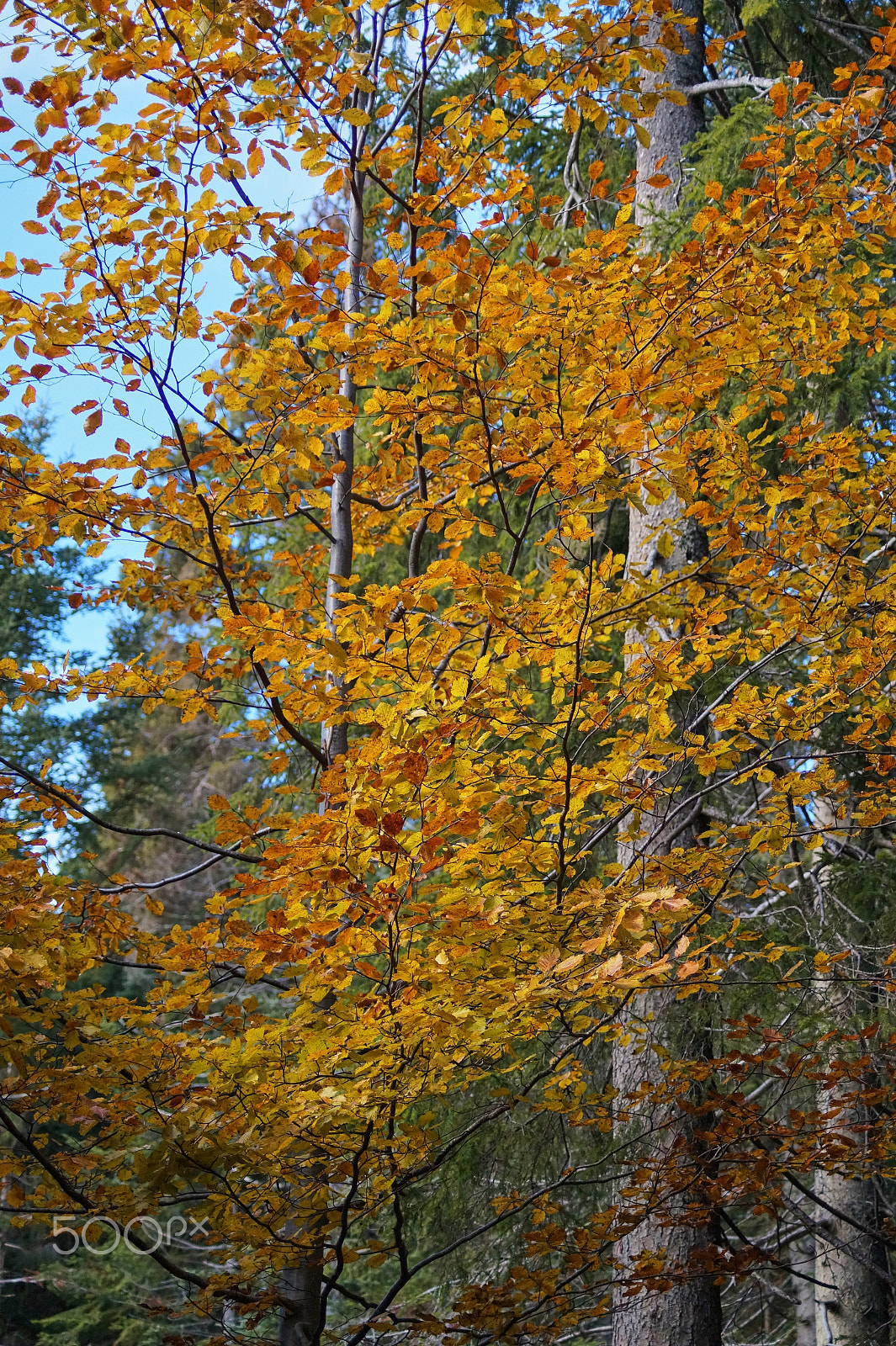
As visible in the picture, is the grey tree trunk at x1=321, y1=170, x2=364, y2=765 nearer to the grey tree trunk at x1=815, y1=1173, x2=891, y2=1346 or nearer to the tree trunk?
the grey tree trunk at x1=815, y1=1173, x2=891, y2=1346

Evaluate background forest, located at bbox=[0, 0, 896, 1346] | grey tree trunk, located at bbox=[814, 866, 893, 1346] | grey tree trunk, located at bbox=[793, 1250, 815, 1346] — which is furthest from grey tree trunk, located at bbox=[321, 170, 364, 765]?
grey tree trunk, located at bbox=[793, 1250, 815, 1346]

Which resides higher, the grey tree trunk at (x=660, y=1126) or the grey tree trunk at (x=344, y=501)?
the grey tree trunk at (x=344, y=501)

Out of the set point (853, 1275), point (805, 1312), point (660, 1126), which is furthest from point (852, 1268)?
point (660, 1126)

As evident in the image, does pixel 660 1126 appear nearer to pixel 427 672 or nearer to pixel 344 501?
pixel 427 672

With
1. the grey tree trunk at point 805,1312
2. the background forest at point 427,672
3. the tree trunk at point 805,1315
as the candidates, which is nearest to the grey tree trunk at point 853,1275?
the grey tree trunk at point 805,1312

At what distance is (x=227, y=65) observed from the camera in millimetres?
2395

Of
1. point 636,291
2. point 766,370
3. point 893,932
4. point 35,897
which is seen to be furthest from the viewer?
point 893,932

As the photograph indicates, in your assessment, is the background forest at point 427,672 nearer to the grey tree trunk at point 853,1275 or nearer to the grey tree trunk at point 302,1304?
the grey tree trunk at point 302,1304

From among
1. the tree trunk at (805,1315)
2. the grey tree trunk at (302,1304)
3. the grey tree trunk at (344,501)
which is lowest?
the grey tree trunk at (302,1304)

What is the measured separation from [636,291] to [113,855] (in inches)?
524

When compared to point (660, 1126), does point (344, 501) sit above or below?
above

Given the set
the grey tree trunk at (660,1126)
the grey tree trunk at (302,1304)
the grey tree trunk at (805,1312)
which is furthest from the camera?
the grey tree trunk at (805,1312)

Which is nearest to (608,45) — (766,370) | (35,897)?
(766,370)

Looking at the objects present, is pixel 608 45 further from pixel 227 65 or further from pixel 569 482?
pixel 569 482
